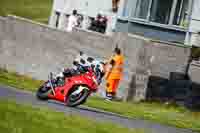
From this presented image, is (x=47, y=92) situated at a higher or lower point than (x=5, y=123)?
lower

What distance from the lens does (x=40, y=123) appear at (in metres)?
12.9

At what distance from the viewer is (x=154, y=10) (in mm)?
33812

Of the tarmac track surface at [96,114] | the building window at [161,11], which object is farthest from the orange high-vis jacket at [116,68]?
the building window at [161,11]

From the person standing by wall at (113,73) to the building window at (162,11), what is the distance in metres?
9.02

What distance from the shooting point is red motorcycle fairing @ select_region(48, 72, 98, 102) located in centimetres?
1912

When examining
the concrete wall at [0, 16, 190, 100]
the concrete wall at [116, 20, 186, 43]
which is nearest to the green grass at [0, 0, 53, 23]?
the concrete wall at [116, 20, 186, 43]

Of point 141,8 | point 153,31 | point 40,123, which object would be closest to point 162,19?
point 153,31

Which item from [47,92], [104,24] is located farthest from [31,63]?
[47,92]

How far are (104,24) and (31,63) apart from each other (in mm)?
5765

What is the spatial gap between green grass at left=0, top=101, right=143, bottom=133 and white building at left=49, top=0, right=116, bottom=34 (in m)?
21.1

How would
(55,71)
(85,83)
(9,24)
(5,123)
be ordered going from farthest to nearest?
1. (9,24)
2. (55,71)
3. (85,83)
4. (5,123)

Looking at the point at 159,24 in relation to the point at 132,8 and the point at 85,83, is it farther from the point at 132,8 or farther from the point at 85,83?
the point at 85,83

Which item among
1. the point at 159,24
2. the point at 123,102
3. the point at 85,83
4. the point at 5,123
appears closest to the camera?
the point at 5,123

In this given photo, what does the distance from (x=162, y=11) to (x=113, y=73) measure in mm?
10284
